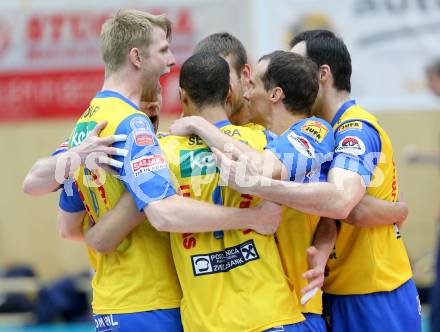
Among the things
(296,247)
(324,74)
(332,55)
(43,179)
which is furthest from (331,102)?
(43,179)

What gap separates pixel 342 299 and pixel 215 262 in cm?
108

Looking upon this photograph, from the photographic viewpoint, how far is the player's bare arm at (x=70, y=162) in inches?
179

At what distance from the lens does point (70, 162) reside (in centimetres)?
472

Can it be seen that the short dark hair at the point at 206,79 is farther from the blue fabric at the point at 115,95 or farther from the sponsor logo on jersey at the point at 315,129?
the sponsor logo on jersey at the point at 315,129

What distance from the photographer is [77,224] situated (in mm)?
5176

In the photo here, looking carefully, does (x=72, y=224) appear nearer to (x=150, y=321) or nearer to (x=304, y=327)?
(x=150, y=321)

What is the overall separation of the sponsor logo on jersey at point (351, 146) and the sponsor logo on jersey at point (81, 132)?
4.61ft

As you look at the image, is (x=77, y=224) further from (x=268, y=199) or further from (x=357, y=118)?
(x=357, y=118)

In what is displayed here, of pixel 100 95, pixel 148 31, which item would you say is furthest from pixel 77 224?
pixel 148 31

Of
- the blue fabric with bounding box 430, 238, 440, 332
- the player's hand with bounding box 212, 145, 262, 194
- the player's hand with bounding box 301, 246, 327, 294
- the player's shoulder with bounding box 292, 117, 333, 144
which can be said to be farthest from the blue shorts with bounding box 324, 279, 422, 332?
the blue fabric with bounding box 430, 238, 440, 332

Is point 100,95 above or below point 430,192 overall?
above

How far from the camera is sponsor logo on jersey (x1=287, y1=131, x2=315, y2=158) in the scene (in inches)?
180

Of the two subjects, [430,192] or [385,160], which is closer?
[385,160]

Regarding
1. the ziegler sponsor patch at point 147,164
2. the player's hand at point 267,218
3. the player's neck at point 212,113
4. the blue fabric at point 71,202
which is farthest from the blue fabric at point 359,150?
the blue fabric at point 71,202
